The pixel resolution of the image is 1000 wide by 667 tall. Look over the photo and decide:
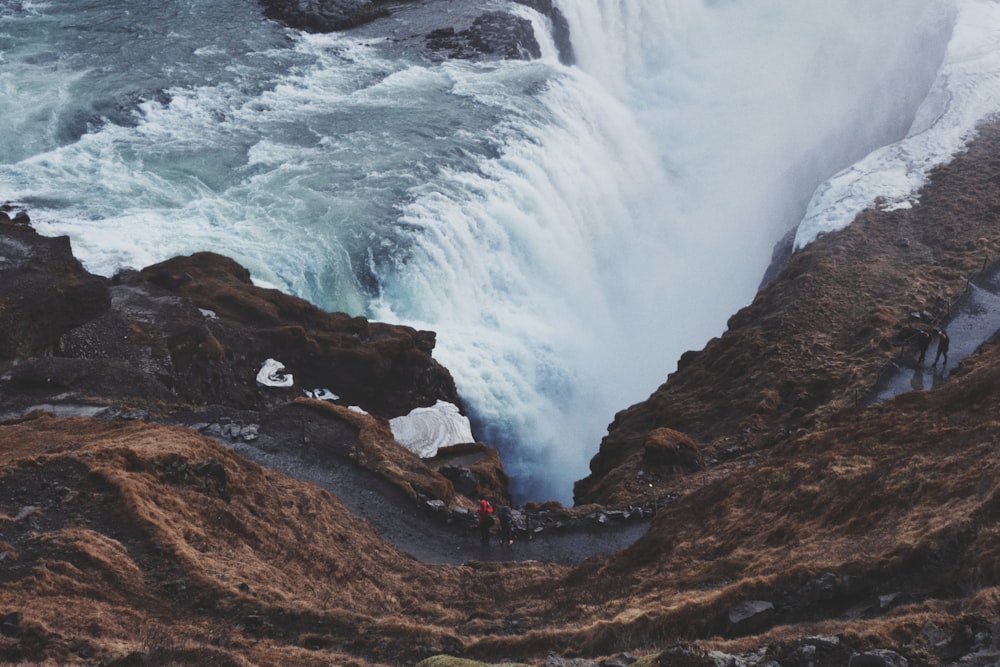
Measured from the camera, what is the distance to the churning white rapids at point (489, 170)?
119 ft

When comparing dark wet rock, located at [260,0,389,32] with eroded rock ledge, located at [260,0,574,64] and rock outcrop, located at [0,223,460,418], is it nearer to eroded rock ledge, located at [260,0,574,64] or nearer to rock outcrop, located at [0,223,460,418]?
eroded rock ledge, located at [260,0,574,64]

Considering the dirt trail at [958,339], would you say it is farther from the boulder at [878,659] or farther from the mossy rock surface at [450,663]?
the mossy rock surface at [450,663]

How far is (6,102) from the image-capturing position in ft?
139

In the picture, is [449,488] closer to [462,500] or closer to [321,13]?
[462,500]

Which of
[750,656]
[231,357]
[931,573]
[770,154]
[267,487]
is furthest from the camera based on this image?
[770,154]

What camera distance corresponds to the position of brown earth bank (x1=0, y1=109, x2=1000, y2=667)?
12250 millimetres

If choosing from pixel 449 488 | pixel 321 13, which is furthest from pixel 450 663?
pixel 321 13

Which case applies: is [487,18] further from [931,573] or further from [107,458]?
[931,573]

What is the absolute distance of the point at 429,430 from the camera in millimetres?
28234

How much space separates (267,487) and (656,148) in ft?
135

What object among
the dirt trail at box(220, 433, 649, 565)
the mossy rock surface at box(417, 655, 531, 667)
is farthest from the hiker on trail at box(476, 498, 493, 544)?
the mossy rock surface at box(417, 655, 531, 667)

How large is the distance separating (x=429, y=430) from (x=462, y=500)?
480 cm

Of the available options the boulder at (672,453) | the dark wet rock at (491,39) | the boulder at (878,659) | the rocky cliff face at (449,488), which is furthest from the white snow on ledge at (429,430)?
the dark wet rock at (491,39)

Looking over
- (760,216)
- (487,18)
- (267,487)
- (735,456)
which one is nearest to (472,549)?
(267,487)
